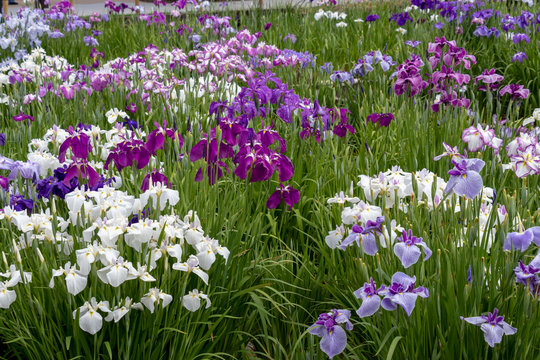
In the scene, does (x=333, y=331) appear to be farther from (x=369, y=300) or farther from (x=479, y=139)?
(x=479, y=139)

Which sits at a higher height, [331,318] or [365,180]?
[365,180]

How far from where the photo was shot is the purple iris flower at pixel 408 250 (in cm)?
203

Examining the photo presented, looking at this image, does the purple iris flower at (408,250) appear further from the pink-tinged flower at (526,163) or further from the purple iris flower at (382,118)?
the purple iris flower at (382,118)

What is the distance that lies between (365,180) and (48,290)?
4.38 feet

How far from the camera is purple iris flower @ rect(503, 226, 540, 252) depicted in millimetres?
1982

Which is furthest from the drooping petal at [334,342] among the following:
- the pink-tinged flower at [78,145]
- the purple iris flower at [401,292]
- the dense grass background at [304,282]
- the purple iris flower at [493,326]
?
the pink-tinged flower at [78,145]

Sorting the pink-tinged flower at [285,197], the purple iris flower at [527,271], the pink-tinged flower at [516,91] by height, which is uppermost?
the pink-tinged flower at [516,91]

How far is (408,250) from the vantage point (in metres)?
2.06

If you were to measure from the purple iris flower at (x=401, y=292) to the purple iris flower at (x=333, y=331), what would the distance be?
0.19 m

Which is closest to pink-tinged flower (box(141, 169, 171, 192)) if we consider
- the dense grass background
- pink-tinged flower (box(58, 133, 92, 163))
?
the dense grass background

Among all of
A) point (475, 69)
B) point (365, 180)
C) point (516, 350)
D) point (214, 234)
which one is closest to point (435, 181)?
point (365, 180)

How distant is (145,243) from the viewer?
2299 millimetres

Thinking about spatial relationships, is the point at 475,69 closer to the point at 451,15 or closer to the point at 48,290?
the point at 451,15

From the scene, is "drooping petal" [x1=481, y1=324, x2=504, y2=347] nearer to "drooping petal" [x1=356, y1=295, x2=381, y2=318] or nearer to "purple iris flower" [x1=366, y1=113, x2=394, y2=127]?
"drooping petal" [x1=356, y1=295, x2=381, y2=318]
